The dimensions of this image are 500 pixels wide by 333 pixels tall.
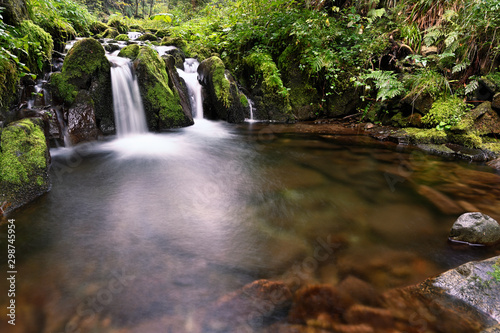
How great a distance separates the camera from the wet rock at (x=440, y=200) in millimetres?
3019

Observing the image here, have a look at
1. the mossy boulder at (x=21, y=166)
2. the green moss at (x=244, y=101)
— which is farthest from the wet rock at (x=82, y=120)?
the green moss at (x=244, y=101)

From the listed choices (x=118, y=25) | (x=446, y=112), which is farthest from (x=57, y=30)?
(x=446, y=112)

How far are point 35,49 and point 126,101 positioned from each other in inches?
69.1

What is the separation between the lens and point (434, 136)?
18.4 ft

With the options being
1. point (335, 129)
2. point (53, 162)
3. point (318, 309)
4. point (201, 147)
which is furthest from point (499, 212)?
point (53, 162)

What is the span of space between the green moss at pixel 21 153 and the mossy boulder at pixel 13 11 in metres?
2.10

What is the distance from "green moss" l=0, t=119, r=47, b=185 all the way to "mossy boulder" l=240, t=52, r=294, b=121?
19.5 feet

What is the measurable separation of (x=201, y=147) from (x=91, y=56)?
3117 millimetres

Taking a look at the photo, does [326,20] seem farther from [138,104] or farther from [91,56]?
[91,56]

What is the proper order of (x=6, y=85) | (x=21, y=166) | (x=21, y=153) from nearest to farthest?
1. (x=21, y=166)
2. (x=21, y=153)
3. (x=6, y=85)

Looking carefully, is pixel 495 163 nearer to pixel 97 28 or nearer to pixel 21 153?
pixel 21 153

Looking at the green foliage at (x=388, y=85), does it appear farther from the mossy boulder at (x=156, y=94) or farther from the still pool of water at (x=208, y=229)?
the mossy boulder at (x=156, y=94)

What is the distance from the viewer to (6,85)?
12.3ft

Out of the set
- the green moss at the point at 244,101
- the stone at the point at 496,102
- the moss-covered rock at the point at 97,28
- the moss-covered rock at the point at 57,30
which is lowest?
the stone at the point at 496,102
